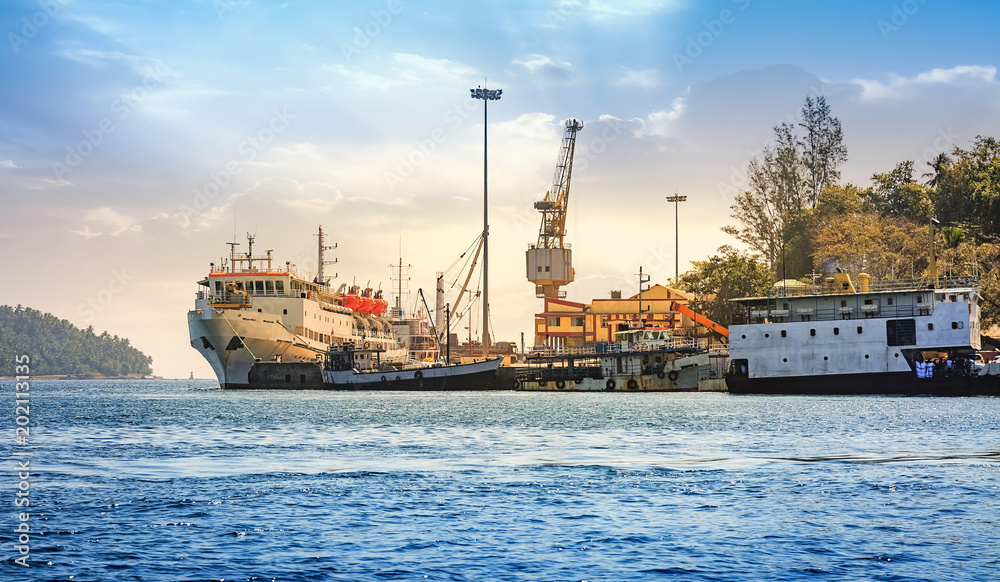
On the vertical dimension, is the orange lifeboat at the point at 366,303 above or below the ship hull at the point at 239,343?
above

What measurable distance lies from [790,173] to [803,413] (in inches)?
2358

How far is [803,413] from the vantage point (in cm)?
5422

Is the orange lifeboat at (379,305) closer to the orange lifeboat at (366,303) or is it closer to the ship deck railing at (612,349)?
the orange lifeboat at (366,303)

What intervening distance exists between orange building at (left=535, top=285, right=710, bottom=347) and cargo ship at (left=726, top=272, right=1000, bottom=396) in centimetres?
4670

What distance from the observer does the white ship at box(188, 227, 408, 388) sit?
10131 centimetres

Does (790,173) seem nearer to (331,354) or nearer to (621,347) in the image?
(621,347)

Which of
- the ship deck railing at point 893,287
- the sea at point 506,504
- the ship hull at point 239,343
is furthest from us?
the ship hull at point 239,343

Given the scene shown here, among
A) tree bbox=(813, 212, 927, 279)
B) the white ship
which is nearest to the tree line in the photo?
tree bbox=(813, 212, 927, 279)

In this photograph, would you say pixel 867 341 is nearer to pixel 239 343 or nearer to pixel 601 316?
pixel 239 343

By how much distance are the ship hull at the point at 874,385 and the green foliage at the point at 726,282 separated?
2533 centimetres

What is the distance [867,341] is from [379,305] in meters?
76.7

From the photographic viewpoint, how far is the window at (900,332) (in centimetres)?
7219

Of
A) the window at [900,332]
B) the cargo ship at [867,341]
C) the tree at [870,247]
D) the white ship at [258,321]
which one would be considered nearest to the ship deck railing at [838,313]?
the cargo ship at [867,341]

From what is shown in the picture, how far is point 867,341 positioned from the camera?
241 ft
